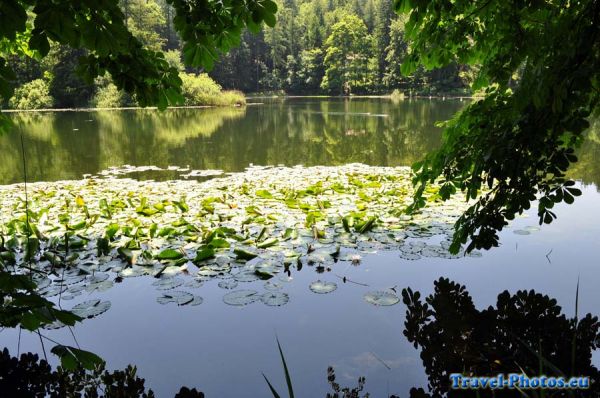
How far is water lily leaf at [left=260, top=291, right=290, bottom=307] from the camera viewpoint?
131 inches

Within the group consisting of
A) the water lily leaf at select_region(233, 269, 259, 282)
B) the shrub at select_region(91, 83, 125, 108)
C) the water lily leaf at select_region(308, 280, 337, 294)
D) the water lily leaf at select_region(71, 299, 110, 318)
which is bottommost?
the water lily leaf at select_region(71, 299, 110, 318)

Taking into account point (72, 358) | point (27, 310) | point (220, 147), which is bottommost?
point (220, 147)

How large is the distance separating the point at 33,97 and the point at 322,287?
3834 centimetres

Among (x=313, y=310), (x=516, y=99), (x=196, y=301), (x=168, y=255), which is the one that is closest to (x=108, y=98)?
(x=168, y=255)

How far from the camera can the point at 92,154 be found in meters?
12.3

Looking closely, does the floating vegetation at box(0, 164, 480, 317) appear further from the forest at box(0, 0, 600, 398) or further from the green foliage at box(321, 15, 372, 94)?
the green foliage at box(321, 15, 372, 94)

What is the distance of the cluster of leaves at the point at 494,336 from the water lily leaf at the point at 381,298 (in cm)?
9

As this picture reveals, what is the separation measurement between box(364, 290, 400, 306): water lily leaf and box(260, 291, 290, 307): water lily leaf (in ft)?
2.11

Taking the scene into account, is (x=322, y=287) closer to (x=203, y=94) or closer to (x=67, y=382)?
(x=67, y=382)

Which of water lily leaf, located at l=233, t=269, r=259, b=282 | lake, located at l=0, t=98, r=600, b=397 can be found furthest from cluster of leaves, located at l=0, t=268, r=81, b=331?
water lily leaf, located at l=233, t=269, r=259, b=282

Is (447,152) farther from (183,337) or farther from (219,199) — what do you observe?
(219,199)

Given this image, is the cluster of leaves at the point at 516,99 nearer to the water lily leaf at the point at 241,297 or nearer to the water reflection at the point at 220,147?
the water lily leaf at the point at 241,297

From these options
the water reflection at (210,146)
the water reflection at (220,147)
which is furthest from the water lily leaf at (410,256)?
the water reflection at (210,146)

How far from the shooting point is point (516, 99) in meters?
1.72
